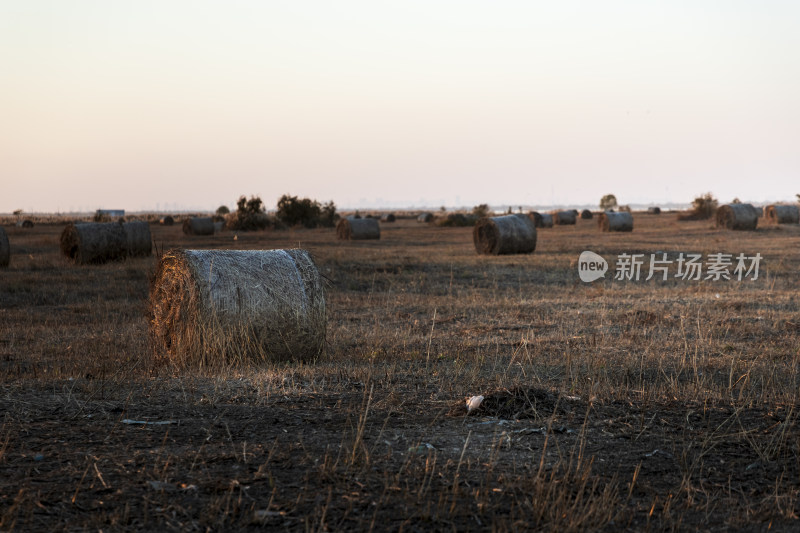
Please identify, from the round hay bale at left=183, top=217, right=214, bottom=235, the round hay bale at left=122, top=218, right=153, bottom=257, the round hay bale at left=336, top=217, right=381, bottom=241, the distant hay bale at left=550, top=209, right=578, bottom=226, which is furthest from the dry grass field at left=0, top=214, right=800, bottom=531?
the distant hay bale at left=550, top=209, right=578, bottom=226

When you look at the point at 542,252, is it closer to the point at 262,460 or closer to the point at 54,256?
the point at 54,256

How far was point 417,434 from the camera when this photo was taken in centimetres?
548

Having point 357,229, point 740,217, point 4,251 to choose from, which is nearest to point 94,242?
point 4,251

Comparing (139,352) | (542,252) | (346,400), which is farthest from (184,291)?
(542,252)

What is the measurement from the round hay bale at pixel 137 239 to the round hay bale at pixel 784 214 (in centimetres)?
3654

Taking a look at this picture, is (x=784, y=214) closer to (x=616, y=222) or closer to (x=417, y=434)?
(x=616, y=222)

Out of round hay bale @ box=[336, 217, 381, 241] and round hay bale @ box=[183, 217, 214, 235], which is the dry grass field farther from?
round hay bale @ box=[183, 217, 214, 235]

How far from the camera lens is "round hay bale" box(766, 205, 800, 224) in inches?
1849

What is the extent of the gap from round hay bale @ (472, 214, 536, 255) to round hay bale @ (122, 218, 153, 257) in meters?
10.3

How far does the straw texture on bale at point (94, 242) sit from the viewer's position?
893 inches

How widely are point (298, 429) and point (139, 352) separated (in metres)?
5.16

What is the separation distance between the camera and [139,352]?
33.1ft

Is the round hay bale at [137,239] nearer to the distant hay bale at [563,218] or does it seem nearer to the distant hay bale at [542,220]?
the distant hay bale at [542,220]

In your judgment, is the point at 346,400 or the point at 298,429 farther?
the point at 346,400
